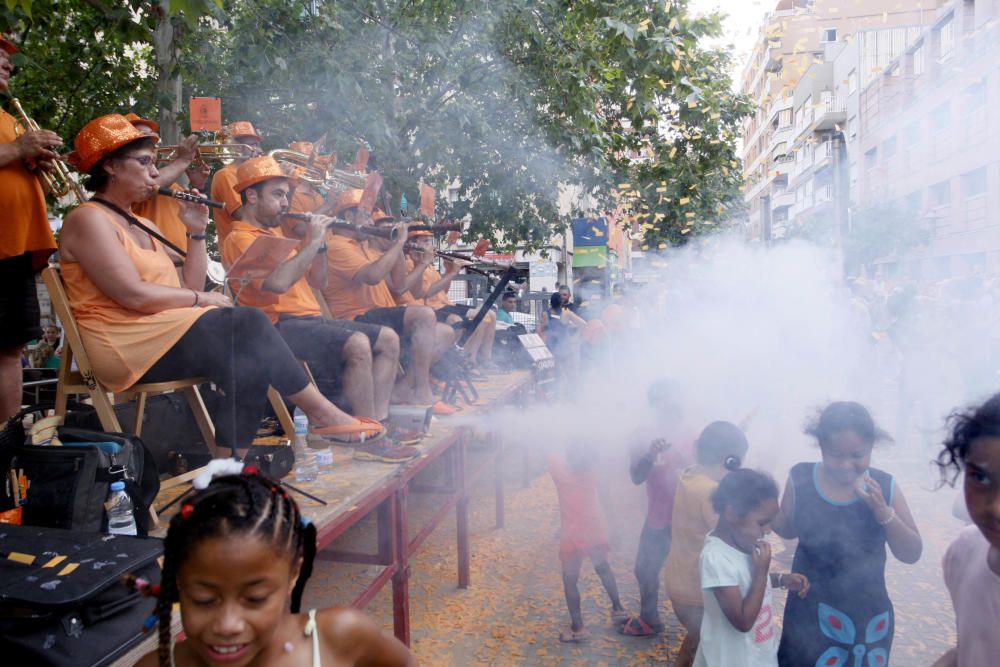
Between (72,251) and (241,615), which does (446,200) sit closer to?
(72,251)

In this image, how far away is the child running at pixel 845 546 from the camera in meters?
2.35

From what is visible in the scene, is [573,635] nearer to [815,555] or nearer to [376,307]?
[815,555]

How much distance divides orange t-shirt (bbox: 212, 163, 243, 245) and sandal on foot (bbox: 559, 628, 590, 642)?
9.90 feet

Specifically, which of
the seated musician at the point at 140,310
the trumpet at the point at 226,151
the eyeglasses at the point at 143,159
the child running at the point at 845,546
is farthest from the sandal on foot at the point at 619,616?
the trumpet at the point at 226,151

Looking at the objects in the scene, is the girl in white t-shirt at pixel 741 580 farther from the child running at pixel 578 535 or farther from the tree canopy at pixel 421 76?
the tree canopy at pixel 421 76

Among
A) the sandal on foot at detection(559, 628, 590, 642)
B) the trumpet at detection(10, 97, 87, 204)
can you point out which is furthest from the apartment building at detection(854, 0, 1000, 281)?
the trumpet at detection(10, 97, 87, 204)

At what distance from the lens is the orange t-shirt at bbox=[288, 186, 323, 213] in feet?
17.0

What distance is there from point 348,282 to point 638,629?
3083 millimetres

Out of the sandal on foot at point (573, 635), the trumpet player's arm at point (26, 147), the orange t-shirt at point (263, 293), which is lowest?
the sandal on foot at point (573, 635)

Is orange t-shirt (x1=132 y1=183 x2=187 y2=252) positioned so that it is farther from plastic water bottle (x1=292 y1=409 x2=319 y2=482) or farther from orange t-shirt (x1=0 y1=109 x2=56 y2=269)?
plastic water bottle (x1=292 y1=409 x2=319 y2=482)

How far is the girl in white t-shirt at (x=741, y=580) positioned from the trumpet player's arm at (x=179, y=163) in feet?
10.7

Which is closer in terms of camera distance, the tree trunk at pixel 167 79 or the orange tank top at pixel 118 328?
the orange tank top at pixel 118 328

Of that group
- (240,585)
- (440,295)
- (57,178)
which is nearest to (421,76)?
(440,295)

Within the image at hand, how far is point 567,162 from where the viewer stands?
8766 millimetres
